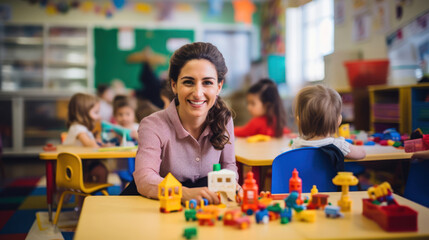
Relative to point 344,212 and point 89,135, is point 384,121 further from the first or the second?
point 344,212

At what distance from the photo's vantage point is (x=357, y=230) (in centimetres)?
96

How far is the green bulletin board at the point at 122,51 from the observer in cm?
726

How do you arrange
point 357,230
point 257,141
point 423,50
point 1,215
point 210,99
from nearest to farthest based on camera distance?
point 357,230, point 210,99, point 257,141, point 1,215, point 423,50

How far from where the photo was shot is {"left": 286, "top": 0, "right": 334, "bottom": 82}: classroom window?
222 inches

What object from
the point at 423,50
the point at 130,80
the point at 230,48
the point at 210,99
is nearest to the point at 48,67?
the point at 130,80

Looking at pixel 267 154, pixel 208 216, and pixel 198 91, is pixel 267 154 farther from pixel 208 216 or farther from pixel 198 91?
pixel 208 216

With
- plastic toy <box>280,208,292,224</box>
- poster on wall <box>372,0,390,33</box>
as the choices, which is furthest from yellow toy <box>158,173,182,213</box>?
poster on wall <box>372,0,390,33</box>

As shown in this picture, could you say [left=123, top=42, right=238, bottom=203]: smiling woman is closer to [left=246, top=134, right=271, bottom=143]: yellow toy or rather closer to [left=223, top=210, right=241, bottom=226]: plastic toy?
[left=223, top=210, right=241, bottom=226]: plastic toy

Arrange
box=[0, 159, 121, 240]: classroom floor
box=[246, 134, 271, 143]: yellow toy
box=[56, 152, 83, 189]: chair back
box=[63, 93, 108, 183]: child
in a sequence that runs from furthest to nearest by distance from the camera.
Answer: box=[63, 93, 108, 183]: child, box=[246, 134, 271, 143]: yellow toy, box=[0, 159, 121, 240]: classroom floor, box=[56, 152, 83, 189]: chair back

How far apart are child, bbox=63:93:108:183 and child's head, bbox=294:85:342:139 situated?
67.3 inches

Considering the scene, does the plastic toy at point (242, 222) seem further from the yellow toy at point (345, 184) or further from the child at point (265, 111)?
the child at point (265, 111)

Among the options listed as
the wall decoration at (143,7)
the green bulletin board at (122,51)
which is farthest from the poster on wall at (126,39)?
the wall decoration at (143,7)

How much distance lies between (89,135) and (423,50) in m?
2.85

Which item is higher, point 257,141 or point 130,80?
point 130,80
